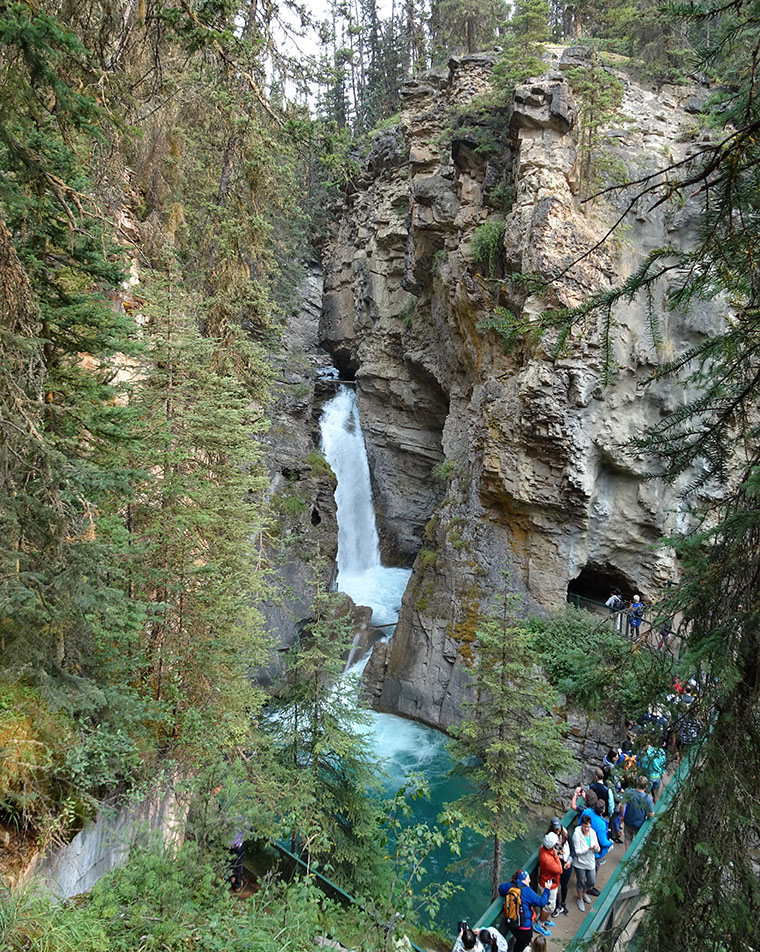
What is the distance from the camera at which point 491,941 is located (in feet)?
19.2

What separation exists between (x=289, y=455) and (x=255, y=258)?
362 inches

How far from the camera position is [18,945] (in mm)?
3146

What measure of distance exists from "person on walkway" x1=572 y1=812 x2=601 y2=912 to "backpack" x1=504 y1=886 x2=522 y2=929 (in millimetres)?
1258

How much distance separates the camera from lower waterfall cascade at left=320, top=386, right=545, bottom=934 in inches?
386

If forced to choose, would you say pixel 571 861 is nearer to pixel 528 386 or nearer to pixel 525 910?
pixel 525 910

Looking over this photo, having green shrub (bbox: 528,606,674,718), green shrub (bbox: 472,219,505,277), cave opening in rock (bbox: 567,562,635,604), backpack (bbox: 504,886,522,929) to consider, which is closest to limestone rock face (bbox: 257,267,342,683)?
green shrub (bbox: 472,219,505,277)

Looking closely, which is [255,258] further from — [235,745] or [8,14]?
[235,745]

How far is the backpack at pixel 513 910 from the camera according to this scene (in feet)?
20.6

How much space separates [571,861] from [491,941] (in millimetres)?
1996

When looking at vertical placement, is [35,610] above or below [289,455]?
below

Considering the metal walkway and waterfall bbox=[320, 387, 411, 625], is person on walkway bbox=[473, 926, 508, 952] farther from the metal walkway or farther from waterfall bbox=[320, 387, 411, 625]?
waterfall bbox=[320, 387, 411, 625]

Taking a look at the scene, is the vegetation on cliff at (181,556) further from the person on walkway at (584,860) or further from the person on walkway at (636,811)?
the person on walkway at (636,811)

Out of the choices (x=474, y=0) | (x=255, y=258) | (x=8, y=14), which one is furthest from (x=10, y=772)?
(x=474, y=0)

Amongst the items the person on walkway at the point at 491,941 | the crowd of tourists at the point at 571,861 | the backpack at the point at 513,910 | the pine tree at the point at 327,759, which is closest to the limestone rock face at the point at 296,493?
the pine tree at the point at 327,759
